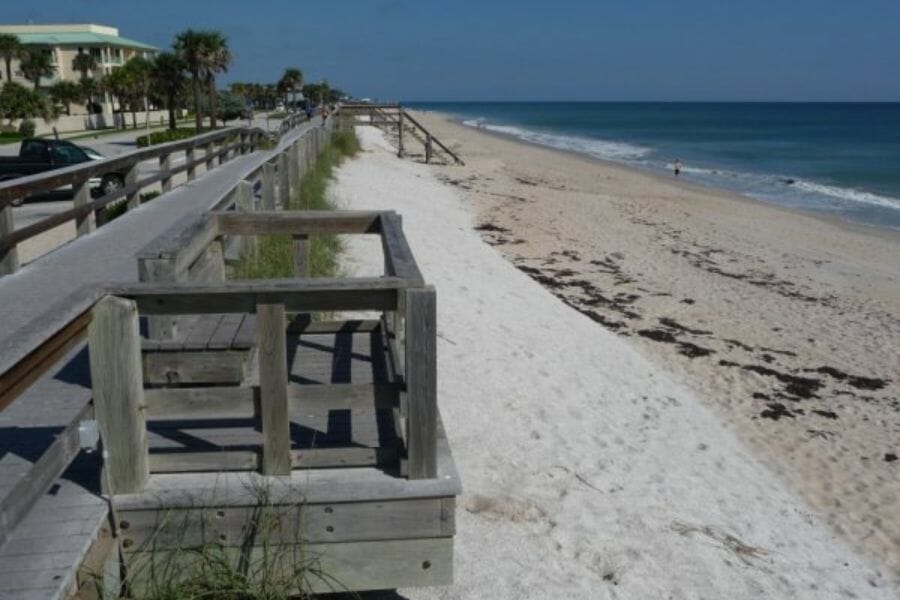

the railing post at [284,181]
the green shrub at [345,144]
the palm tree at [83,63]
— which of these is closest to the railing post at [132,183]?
the railing post at [284,181]

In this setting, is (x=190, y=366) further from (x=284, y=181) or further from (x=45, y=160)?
(x=45, y=160)

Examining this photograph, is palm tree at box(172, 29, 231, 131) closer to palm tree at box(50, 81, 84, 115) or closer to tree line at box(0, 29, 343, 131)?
tree line at box(0, 29, 343, 131)

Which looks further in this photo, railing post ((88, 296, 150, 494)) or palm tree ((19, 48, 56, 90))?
palm tree ((19, 48, 56, 90))

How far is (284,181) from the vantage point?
→ 42.7 ft

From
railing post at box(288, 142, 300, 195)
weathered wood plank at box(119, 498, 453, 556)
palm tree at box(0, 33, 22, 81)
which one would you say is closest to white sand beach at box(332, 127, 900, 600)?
weathered wood plank at box(119, 498, 453, 556)

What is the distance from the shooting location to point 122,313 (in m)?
3.26

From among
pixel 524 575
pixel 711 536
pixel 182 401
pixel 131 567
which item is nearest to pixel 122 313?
pixel 182 401

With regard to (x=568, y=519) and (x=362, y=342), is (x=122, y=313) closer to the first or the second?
(x=362, y=342)

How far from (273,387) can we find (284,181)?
32.5 ft

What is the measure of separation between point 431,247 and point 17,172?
9.54 meters

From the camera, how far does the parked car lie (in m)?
17.6

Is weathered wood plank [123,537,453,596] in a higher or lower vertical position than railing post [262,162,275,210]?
lower

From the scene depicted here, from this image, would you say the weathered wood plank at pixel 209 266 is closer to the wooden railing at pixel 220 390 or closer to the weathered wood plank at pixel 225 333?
the weathered wood plank at pixel 225 333

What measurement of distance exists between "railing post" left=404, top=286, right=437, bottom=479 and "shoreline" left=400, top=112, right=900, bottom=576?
3730 mm
